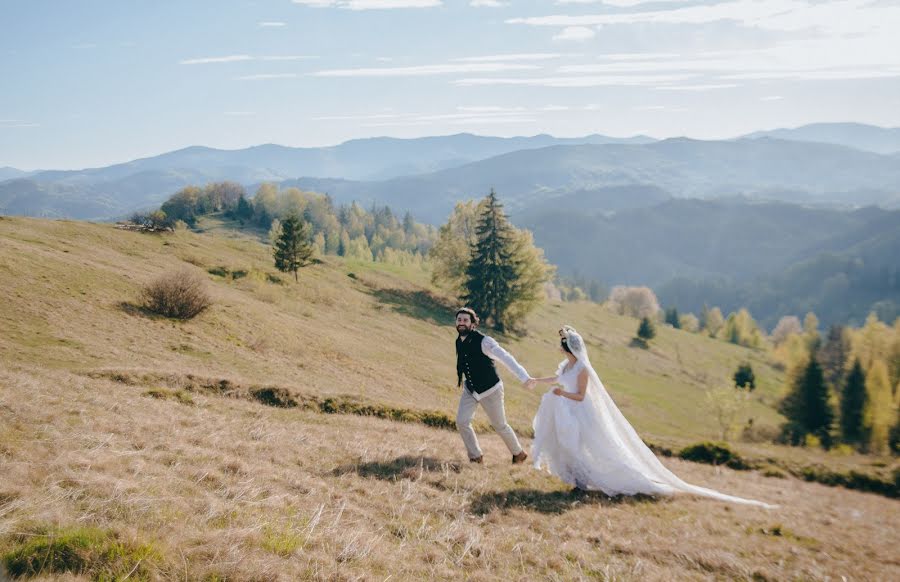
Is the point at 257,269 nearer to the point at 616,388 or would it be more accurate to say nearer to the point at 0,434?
the point at 616,388

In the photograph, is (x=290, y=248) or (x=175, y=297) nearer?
(x=175, y=297)

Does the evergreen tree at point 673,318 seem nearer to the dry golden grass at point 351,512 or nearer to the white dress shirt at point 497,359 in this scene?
the dry golden grass at point 351,512

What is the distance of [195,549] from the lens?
5.30 metres

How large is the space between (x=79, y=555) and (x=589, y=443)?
8328 mm

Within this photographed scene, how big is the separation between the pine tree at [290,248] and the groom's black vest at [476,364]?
45.2 metres

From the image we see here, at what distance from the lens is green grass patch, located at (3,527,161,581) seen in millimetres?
4773

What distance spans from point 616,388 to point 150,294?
42831mm

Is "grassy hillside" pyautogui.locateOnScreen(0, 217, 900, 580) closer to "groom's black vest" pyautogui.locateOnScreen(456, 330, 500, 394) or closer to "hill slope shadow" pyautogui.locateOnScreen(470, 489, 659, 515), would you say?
"hill slope shadow" pyautogui.locateOnScreen(470, 489, 659, 515)

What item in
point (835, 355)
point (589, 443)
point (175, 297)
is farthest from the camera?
point (835, 355)

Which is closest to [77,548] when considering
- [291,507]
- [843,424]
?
[291,507]

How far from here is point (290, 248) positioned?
5416 cm

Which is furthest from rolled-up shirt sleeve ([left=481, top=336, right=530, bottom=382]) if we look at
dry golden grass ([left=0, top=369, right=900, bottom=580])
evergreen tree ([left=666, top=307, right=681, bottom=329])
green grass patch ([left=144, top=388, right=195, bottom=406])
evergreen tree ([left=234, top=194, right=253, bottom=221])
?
evergreen tree ([left=234, top=194, right=253, bottom=221])

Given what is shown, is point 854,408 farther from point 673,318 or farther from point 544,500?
point 673,318

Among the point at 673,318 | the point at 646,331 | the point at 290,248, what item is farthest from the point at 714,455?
the point at 673,318
